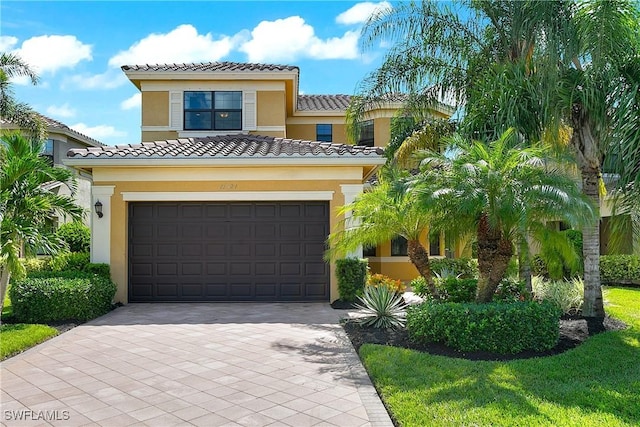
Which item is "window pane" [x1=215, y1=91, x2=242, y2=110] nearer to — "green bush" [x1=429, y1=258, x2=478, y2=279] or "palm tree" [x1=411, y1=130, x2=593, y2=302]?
"green bush" [x1=429, y1=258, x2=478, y2=279]

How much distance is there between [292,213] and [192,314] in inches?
148

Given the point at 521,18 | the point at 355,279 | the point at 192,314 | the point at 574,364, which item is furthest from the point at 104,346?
the point at 521,18

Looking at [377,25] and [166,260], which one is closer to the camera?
[377,25]

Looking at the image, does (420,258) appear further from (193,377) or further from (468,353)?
(193,377)

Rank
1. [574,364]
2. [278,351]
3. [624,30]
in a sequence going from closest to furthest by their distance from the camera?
[574,364] → [278,351] → [624,30]

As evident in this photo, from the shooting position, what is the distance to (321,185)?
43.0 feet

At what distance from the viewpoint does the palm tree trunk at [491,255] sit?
27.7 feet

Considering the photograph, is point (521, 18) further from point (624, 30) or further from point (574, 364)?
point (574, 364)

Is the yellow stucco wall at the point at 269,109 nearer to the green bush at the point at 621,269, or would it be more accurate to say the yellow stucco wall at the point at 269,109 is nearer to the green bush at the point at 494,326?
the green bush at the point at 494,326

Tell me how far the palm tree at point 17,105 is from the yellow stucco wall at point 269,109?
9.16m

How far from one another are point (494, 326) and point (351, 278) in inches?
203

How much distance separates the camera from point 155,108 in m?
17.5

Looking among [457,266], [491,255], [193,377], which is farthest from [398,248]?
[193,377]

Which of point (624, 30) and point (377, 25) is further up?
point (377, 25)
